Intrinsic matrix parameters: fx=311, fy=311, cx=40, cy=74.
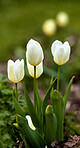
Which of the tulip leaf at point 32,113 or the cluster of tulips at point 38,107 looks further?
the tulip leaf at point 32,113

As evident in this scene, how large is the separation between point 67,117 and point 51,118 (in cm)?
59

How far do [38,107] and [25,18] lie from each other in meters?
4.39

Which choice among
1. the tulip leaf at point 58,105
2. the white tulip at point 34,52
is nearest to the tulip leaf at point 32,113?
the tulip leaf at point 58,105

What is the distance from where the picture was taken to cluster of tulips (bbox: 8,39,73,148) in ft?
5.46

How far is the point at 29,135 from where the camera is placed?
68.7 inches

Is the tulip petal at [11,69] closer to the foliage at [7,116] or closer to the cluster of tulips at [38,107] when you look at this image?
the cluster of tulips at [38,107]

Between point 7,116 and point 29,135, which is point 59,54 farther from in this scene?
point 7,116

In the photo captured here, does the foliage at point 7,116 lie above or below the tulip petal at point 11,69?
below

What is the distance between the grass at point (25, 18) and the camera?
5.01 m

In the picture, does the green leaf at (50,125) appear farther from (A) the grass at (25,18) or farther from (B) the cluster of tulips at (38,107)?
(A) the grass at (25,18)

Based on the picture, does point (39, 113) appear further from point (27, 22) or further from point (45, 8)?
point (45, 8)

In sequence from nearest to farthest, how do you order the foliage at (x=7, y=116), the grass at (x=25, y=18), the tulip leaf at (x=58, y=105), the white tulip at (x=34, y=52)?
the white tulip at (x=34, y=52)
the tulip leaf at (x=58, y=105)
the foliage at (x=7, y=116)
the grass at (x=25, y=18)

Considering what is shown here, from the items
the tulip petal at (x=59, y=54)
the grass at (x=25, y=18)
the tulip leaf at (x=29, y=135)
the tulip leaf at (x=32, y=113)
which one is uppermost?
the grass at (x=25, y=18)

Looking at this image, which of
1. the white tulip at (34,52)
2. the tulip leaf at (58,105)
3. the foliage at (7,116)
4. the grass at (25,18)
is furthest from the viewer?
the grass at (25,18)
